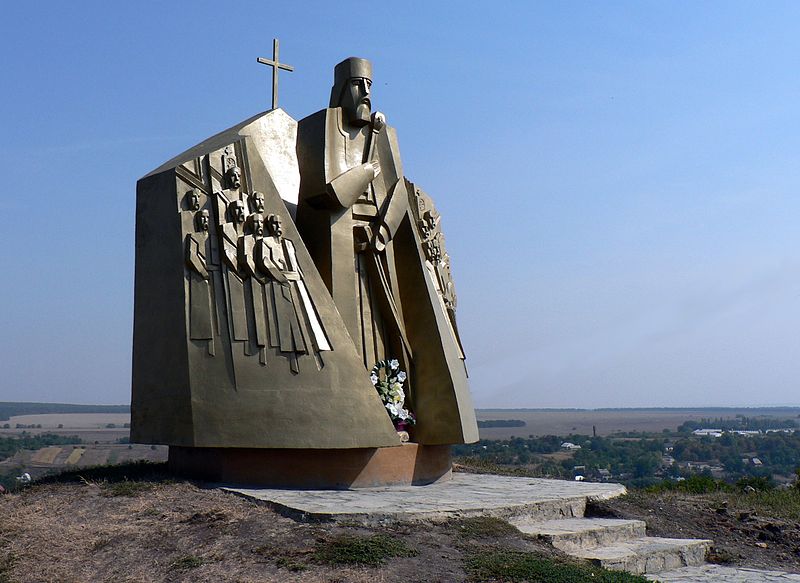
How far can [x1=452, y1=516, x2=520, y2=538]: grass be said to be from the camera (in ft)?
28.3

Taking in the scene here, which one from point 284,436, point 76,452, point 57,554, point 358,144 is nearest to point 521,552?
point 284,436

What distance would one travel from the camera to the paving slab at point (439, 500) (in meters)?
8.84

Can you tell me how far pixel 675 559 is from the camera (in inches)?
372

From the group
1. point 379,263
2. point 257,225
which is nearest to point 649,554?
point 379,263

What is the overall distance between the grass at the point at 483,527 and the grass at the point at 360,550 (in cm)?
82

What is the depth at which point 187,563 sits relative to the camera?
772 cm

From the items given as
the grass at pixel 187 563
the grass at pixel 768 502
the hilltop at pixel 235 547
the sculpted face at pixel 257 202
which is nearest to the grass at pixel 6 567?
the hilltop at pixel 235 547

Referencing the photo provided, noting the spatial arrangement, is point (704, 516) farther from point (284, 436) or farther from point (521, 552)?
point (284, 436)

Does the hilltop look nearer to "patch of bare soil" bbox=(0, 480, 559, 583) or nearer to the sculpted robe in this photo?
"patch of bare soil" bbox=(0, 480, 559, 583)

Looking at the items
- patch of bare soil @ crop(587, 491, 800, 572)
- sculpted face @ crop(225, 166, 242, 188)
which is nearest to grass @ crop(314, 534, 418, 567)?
patch of bare soil @ crop(587, 491, 800, 572)

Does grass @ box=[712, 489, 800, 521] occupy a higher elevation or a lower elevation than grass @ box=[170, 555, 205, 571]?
lower

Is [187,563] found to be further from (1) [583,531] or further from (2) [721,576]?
(2) [721,576]

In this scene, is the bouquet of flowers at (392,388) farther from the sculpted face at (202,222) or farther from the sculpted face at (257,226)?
the sculpted face at (202,222)

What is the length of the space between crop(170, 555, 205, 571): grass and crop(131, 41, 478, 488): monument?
104 inches
